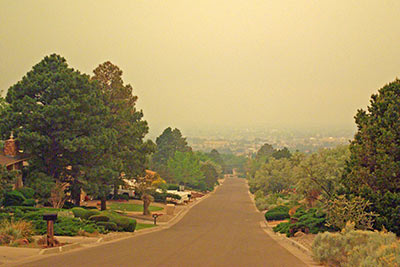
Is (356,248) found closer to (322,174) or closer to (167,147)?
(322,174)

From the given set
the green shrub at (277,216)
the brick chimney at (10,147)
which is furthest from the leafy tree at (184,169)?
the brick chimney at (10,147)

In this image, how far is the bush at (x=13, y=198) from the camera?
3159 centimetres

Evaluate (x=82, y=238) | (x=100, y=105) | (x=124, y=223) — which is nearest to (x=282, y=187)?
(x=100, y=105)

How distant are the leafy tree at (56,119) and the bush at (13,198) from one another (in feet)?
19.2

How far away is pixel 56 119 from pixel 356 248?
2873 centimetres

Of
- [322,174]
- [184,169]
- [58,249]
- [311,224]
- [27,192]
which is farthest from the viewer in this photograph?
[184,169]

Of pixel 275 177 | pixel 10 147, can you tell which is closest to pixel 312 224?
pixel 10 147

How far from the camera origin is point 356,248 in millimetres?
15227

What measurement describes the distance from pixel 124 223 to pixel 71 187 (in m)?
14.1

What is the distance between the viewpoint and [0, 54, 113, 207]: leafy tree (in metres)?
38.4

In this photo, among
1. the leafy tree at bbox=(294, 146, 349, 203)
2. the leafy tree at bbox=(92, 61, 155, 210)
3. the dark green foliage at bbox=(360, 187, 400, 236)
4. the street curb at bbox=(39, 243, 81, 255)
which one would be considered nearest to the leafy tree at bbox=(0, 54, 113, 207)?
the leafy tree at bbox=(92, 61, 155, 210)

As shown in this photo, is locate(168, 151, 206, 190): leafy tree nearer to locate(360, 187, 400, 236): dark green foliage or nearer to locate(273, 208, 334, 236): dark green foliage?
locate(273, 208, 334, 236): dark green foliage

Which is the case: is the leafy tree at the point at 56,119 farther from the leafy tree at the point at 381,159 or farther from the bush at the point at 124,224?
the leafy tree at the point at 381,159

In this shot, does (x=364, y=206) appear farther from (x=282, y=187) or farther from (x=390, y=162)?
(x=282, y=187)
